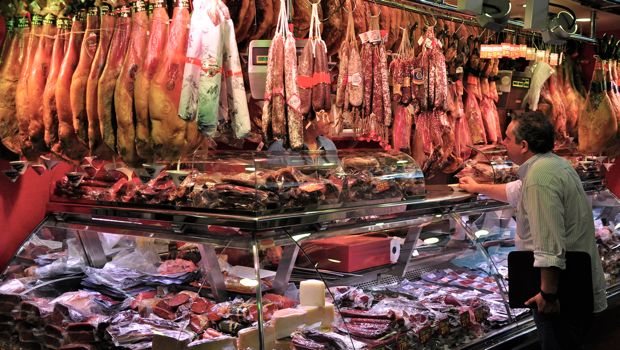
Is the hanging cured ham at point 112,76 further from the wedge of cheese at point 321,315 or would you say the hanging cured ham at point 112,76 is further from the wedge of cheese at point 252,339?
the wedge of cheese at point 321,315

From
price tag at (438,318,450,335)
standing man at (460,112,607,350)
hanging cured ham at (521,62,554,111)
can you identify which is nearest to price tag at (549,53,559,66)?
hanging cured ham at (521,62,554,111)

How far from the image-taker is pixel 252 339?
10.1 feet

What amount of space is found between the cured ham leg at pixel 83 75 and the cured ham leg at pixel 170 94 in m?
0.37

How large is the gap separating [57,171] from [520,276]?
10.2 feet

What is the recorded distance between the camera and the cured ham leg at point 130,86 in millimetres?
2822

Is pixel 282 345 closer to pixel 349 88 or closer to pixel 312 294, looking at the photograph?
pixel 312 294

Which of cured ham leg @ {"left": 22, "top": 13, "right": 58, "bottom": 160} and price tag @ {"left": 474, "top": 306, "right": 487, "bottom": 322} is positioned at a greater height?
cured ham leg @ {"left": 22, "top": 13, "right": 58, "bottom": 160}

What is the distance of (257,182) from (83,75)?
3.04ft

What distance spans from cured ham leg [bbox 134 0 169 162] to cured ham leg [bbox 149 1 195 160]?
2 centimetres

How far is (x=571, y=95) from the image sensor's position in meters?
6.62

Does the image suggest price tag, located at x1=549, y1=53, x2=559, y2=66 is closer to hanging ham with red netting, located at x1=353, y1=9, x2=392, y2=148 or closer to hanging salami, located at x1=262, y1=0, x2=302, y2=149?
hanging ham with red netting, located at x1=353, y1=9, x2=392, y2=148

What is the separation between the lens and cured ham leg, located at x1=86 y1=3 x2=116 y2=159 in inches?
114

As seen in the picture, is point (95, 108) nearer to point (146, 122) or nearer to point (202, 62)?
point (146, 122)

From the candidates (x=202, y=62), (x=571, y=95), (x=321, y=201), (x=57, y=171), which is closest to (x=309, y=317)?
(x=321, y=201)
